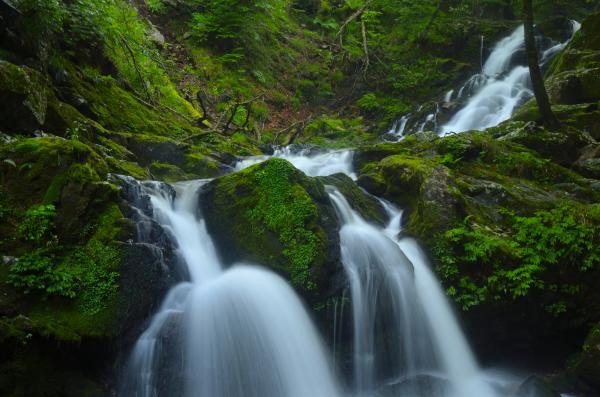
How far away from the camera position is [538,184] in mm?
7402

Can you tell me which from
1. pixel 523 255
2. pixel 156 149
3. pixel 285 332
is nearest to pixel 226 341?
pixel 285 332

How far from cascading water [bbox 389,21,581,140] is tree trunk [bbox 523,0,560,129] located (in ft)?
13.0

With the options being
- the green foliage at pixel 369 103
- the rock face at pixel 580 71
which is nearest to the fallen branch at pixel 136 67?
the rock face at pixel 580 71

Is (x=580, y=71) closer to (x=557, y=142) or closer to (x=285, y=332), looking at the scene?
(x=557, y=142)

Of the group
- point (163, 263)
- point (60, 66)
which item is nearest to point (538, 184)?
point (163, 263)

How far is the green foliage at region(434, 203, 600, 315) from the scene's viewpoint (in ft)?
17.9

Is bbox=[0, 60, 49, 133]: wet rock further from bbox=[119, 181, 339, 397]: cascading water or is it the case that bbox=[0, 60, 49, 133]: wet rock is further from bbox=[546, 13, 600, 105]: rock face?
bbox=[546, 13, 600, 105]: rock face

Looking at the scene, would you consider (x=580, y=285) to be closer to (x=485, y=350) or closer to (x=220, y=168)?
(x=485, y=350)

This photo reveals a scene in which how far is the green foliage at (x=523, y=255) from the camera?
215 inches

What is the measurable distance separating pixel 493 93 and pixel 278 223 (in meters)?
12.0

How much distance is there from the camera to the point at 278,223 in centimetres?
555

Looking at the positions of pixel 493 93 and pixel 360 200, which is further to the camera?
pixel 493 93

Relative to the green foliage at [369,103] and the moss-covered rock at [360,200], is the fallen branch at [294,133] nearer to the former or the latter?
the green foliage at [369,103]

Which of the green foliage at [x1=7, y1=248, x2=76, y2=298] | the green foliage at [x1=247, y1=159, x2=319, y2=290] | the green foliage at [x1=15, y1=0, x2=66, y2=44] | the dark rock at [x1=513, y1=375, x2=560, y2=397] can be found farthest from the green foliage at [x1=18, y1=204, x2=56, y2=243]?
the dark rock at [x1=513, y1=375, x2=560, y2=397]
